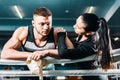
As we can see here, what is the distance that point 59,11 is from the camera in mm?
7246

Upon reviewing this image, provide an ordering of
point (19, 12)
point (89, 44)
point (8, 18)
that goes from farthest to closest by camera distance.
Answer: point (8, 18) → point (19, 12) → point (89, 44)

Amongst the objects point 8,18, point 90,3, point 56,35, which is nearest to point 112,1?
point 90,3

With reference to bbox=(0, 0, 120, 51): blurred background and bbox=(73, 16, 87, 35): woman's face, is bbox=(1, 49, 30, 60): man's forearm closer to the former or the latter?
bbox=(73, 16, 87, 35): woman's face

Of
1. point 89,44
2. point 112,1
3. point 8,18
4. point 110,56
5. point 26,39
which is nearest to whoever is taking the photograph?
point 110,56

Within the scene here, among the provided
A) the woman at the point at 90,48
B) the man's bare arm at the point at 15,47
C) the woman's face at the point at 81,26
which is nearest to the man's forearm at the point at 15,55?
the man's bare arm at the point at 15,47

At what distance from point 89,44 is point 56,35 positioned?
260 mm

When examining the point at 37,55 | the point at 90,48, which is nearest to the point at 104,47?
the point at 90,48

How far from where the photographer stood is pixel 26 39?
1575 millimetres

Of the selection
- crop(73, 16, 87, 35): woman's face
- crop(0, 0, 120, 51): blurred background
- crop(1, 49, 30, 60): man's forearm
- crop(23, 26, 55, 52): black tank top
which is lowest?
crop(1, 49, 30, 60): man's forearm

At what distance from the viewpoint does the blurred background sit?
6363mm

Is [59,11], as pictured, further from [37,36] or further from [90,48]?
[90,48]

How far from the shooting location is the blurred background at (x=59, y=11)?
6.36 meters

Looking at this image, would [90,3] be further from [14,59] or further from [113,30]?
[14,59]

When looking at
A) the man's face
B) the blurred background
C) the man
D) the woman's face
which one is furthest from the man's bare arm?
the blurred background
